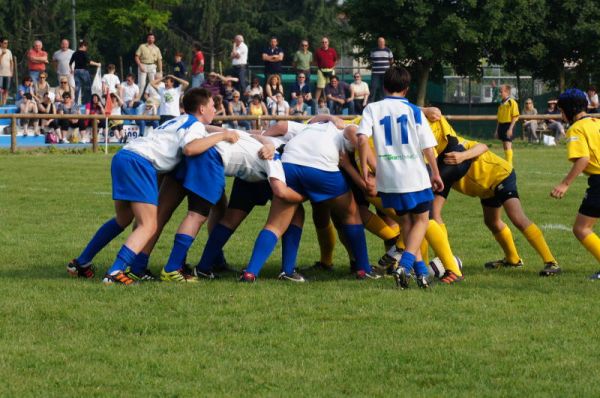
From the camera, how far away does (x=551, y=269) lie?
30.2 ft

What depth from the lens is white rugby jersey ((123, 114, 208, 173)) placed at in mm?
8578

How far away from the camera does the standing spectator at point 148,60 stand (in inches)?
1138

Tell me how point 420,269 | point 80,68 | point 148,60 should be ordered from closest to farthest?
point 420,269, point 80,68, point 148,60

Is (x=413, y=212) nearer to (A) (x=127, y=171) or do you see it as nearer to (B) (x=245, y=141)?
(B) (x=245, y=141)

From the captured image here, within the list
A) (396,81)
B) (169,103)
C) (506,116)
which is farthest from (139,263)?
(169,103)

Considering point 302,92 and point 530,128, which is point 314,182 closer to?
point 302,92

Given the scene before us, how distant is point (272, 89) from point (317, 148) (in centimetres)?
2123

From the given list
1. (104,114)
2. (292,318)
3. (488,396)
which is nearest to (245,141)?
(292,318)

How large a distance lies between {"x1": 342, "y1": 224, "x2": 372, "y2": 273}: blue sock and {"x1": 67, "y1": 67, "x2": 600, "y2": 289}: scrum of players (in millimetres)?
Answer: 11

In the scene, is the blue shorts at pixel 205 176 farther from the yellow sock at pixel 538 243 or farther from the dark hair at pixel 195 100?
the yellow sock at pixel 538 243

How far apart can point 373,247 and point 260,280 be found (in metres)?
2.61

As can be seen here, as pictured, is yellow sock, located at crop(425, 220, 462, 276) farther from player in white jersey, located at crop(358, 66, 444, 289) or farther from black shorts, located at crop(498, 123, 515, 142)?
black shorts, located at crop(498, 123, 515, 142)

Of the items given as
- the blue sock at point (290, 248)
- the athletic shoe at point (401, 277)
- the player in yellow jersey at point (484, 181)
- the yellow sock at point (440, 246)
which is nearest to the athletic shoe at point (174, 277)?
the blue sock at point (290, 248)

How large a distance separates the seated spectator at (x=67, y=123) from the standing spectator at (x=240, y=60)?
441 centimetres
